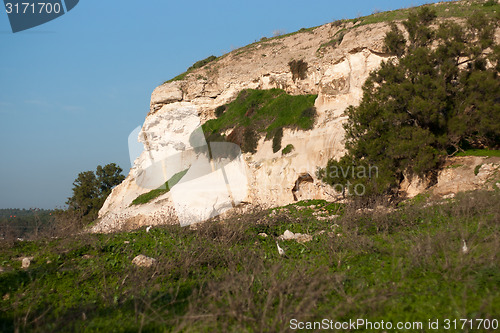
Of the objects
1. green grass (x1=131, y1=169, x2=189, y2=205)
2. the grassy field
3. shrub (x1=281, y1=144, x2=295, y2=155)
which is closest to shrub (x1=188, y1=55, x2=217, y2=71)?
green grass (x1=131, y1=169, x2=189, y2=205)

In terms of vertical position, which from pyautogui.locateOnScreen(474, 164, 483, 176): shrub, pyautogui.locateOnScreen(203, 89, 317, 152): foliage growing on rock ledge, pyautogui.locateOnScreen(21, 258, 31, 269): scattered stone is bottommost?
pyautogui.locateOnScreen(474, 164, 483, 176): shrub

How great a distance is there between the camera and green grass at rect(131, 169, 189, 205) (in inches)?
1011

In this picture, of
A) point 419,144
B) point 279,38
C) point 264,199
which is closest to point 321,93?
point 264,199

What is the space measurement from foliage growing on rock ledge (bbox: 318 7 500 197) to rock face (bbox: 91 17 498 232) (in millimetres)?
1542

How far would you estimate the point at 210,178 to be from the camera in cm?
2362

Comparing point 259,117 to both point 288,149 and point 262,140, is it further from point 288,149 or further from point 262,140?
point 288,149

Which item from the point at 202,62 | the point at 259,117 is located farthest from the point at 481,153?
the point at 202,62

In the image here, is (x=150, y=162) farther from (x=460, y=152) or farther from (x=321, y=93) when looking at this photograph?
(x=460, y=152)

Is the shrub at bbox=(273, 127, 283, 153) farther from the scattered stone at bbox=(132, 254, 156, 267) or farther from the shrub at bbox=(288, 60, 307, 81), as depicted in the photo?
the scattered stone at bbox=(132, 254, 156, 267)

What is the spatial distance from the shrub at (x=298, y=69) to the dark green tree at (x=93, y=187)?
2146cm

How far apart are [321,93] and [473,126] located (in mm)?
8484

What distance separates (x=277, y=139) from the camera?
68.5ft

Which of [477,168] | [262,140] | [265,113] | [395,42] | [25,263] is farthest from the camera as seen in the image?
[265,113]

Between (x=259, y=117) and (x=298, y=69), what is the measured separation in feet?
12.6
